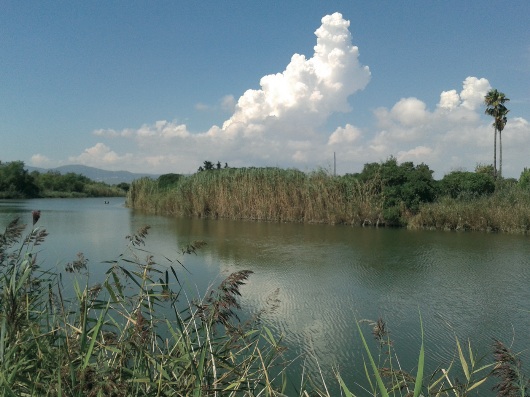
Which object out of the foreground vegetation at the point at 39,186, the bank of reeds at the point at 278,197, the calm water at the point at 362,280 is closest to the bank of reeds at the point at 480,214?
the calm water at the point at 362,280

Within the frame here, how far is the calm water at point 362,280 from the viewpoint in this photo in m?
3.72

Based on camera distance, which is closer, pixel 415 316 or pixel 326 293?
pixel 415 316

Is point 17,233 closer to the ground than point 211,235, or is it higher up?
higher up

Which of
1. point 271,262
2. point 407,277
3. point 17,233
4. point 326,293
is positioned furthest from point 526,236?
point 17,233

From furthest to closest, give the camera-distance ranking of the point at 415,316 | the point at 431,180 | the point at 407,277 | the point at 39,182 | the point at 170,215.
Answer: the point at 39,182 → the point at 170,215 → the point at 431,180 → the point at 407,277 → the point at 415,316

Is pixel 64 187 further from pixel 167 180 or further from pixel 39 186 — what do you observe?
pixel 167 180

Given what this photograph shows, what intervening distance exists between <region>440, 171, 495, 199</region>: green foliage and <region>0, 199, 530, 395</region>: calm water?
12.7 feet

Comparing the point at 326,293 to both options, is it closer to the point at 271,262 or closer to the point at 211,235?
the point at 271,262

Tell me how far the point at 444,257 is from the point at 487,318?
3704 millimetres

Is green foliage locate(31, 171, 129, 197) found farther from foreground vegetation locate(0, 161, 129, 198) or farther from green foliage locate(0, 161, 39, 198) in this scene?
green foliage locate(0, 161, 39, 198)

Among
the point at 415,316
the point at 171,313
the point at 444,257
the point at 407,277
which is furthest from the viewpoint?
the point at 444,257

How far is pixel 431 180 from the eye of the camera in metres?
14.4

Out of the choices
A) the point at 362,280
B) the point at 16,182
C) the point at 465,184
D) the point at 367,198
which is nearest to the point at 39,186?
the point at 16,182

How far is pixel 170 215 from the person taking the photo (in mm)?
18641
